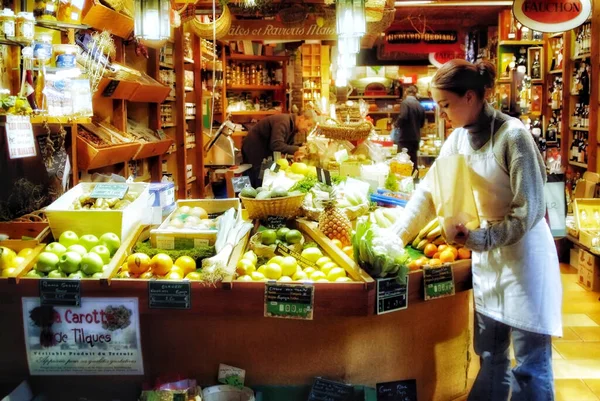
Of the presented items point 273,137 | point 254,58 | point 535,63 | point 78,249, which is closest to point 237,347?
point 78,249

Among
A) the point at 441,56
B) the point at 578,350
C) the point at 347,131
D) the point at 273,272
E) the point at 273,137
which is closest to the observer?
the point at 273,272

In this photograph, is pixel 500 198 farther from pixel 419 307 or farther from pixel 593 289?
pixel 593 289

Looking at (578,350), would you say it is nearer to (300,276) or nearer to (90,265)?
(300,276)

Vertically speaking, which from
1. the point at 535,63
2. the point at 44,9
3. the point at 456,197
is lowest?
the point at 456,197

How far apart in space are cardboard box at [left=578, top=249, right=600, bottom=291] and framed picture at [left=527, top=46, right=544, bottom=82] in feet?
12.7

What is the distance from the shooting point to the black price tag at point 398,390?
3.18 metres

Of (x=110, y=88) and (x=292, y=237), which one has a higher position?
(x=110, y=88)

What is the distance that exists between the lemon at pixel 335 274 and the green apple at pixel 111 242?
1.07 metres

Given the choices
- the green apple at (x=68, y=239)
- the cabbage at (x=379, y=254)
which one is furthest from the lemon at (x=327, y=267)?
the green apple at (x=68, y=239)

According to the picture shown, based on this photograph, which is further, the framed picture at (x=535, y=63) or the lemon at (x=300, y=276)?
the framed picture at (x=535, y=63)

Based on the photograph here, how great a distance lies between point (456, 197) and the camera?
2.74 metres

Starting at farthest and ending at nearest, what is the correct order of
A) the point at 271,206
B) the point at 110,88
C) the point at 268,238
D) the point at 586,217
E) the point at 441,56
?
the point at 441,56 → the point at 586,217 → the point at 110,88 → the point at 271,206 → the point at 268,238

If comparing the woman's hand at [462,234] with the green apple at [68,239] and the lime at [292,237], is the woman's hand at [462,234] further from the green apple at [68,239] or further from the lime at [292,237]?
the green apple at [68,239]

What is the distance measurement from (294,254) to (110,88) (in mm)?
3024
